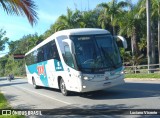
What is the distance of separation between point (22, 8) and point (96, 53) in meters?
7.26

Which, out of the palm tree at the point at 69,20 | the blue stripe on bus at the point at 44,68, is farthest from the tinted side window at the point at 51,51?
the palm tree at the point at 69,20

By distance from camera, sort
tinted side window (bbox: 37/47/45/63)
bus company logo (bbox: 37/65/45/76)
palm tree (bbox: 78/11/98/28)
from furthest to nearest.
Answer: palm tree (bbox: 78/11/98/28) < bus company logo (bbox: 37/65/45/76) < tinted side window (bbox: 37/47/45/63)

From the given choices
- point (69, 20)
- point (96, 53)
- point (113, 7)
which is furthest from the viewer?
point (69, 20)

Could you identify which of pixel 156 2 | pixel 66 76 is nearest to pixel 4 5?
pixel 66 76

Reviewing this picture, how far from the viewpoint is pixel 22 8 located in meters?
8.84

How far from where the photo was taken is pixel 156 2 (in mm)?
46219

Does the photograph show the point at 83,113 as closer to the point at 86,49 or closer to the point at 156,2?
the point at 86,49

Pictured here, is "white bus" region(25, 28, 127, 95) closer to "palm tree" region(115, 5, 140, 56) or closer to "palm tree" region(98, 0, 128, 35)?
"palm tree" region(115, 5, 140, 56)

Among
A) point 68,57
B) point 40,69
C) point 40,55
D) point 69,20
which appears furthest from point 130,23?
point 68,57

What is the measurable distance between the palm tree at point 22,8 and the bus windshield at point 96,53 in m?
6.54

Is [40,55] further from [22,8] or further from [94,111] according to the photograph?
[22,8]

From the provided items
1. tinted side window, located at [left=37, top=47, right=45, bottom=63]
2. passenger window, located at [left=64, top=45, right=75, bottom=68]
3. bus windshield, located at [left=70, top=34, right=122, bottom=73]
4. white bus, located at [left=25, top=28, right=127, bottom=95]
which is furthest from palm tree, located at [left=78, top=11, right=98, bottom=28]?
bus windshield, located at [left=70, top=34, right=122, bottom=73]

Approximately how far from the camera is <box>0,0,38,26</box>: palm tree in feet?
28.9

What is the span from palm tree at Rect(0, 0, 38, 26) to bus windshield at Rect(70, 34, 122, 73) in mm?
6543
